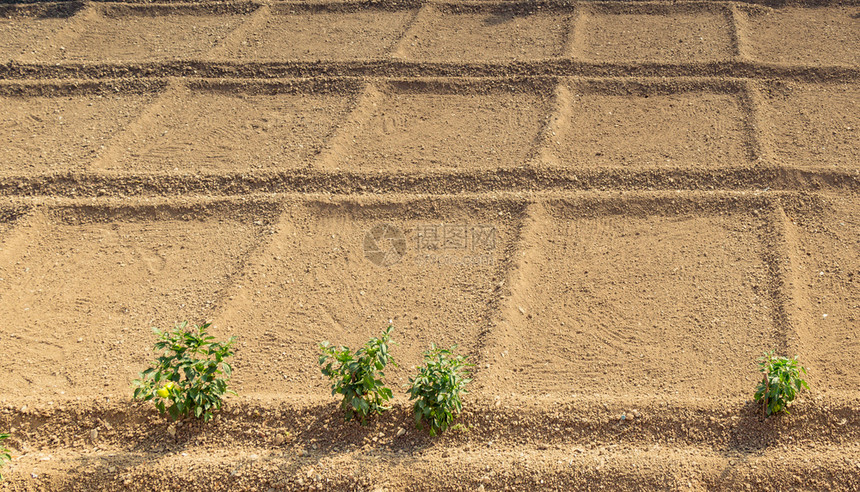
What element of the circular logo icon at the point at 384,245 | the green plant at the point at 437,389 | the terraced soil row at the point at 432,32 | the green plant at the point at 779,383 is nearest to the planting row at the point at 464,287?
the circular logo icon at the point at 384,245

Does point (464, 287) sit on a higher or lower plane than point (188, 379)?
lower

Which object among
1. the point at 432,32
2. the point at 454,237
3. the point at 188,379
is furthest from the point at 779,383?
the point at 432,32

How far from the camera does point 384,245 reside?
5.10m

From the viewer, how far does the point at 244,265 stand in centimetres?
488

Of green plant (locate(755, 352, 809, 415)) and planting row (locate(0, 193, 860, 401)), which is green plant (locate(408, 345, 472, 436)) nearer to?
planting row (locate(0, 193, 860, 401))

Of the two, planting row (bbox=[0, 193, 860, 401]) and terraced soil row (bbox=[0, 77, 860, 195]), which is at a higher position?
terraced soil row (bbox=[0, 77, 860, 195])

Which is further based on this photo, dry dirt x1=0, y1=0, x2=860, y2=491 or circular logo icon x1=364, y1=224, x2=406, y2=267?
circular logo icon x1=364, y1=224, x2=406, y2=267

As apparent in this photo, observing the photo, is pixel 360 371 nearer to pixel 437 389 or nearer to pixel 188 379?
pixel 437 389

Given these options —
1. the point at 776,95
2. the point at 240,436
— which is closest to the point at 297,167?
the point at 240,436

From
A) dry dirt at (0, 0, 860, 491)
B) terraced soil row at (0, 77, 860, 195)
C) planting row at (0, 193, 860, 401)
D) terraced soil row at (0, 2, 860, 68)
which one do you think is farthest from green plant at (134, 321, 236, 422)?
terraced soil row at (0, 2, 860, 68)

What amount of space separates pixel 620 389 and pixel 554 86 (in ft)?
11.7

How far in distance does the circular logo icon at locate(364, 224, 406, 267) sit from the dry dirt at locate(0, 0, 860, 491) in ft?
0.08

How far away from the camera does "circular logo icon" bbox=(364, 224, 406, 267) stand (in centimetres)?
499

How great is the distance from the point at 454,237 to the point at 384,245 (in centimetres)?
50
